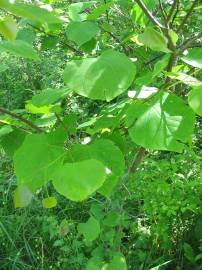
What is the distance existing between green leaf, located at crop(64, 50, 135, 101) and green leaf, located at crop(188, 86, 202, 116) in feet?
0.29

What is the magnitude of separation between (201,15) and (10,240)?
5.82ft

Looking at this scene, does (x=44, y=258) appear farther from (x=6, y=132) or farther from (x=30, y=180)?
(x=30, y=180)

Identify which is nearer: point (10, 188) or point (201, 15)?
point (201, 15)

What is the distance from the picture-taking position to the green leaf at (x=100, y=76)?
24.7 inches

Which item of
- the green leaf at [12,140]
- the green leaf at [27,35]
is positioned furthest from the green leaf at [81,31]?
the green leaf at [12,140]

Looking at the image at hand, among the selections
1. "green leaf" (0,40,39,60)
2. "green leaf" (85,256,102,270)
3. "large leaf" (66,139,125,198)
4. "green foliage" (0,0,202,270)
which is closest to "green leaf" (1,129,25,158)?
"green foliage" (0,0,202,270)

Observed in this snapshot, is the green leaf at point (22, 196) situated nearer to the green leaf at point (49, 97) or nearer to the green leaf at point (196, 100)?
the green leaf at point (49, 97)

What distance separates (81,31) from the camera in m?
0.97

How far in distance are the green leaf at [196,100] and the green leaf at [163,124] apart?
0.20 feet

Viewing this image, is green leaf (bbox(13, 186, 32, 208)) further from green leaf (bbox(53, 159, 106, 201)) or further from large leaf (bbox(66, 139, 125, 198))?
green leaf (bbox(53, 159, 106, 201))

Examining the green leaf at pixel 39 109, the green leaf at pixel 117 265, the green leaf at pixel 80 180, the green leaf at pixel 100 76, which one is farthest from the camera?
the green leaf at pixel 117 265

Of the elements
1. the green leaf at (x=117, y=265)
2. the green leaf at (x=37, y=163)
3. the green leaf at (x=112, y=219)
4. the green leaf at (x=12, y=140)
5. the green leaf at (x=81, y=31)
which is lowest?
the green leaf at (x=112, y=219)

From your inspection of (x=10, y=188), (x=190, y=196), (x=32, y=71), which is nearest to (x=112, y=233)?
(x=190, y=196)

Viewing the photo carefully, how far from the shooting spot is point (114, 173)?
0.75 metres
